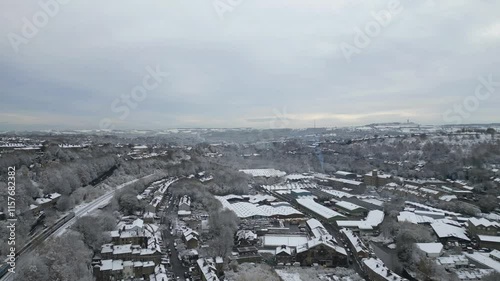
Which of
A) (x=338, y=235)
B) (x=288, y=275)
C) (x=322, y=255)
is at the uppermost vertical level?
(x=322, y=255)

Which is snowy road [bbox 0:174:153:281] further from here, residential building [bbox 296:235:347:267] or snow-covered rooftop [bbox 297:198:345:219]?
snow-covered rooftop [bbox 297:198:345:219]

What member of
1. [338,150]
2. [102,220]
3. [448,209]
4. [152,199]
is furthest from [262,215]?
[338,150]

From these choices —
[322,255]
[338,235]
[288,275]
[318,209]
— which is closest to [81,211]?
[288,275]

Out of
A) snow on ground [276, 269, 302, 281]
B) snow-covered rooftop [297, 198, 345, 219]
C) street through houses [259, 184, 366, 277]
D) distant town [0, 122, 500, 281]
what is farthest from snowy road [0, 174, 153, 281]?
snow-covered rooftop [297, 198, 345, 219]

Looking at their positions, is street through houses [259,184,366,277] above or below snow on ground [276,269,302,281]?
below

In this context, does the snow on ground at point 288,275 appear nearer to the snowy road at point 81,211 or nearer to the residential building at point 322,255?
the residential building at point 322,255

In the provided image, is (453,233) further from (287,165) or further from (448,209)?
(287,165)

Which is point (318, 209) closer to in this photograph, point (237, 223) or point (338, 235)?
point (338, 235)

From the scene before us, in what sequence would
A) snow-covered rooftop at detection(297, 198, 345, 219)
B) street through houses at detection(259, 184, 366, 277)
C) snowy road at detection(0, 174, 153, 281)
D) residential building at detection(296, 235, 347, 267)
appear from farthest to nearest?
snow-covered rooftop at detection(297, 198, 345, 219), residential building at detection(296, 235, 347, 267), street through houses at detection(259, 184, 366, 277), snowy road at detection(0, 174, 153, 281)

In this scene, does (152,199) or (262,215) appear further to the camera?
(152,199)

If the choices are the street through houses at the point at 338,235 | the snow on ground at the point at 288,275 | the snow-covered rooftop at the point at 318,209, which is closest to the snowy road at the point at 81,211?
the snow on ground at the point at 288,275

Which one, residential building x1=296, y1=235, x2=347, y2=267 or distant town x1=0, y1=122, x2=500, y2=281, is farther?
residential building x1=296, y1=235, x2=347, y2=267
